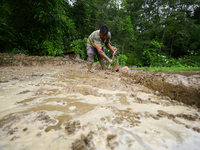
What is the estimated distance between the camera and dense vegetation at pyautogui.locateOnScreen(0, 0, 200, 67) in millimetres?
6858

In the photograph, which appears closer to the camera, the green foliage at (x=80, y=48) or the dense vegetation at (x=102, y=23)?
the dense vegetation at (x=102, y=23)

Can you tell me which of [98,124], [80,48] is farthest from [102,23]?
[98,124]

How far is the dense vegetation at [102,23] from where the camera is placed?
6.86m

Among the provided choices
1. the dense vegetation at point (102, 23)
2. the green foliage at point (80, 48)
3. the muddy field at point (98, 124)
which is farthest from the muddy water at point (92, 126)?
the green foliage at point (80, 48)

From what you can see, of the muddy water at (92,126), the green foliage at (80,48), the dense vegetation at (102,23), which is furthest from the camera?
the green foliage at (80,48)

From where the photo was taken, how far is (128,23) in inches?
537

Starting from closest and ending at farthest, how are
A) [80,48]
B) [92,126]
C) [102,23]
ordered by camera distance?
[92,126] < [80,48] < [102,23]

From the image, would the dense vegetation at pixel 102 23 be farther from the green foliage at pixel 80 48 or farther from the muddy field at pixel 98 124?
the muddy field at pixel 98 124

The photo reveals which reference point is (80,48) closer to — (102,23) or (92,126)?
(102,23)

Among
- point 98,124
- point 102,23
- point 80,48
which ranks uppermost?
point 102,23

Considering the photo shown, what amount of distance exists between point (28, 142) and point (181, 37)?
59.5 feet

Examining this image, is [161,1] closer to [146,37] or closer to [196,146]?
[146,37]

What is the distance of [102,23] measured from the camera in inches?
508

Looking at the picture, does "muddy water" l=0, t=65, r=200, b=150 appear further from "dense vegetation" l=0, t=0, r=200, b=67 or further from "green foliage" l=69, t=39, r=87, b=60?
"green foliage" l=69, t=39, r=87, b=60
